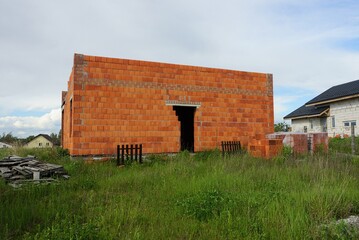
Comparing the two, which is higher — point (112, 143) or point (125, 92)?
point (125, 92)

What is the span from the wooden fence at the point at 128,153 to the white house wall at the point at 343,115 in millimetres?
16729

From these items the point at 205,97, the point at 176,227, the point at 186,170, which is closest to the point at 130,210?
the point at 176,227

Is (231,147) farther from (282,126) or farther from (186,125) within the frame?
(282,126)

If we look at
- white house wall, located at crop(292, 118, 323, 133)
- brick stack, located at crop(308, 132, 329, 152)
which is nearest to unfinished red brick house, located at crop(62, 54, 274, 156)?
brick stack, located at crop(308, 132, 329, 152)

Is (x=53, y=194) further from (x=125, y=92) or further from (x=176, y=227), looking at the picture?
(x=125, y=92)

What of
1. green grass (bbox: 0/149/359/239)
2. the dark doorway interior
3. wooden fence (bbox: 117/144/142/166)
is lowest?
green grass (bbox: 0/149/359/239)

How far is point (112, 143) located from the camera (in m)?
9.99

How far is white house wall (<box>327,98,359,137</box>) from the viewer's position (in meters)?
19.3

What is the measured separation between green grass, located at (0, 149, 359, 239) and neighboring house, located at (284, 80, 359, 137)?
15521 millimetres

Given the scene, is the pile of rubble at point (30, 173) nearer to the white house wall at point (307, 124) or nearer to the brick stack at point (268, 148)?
the brick stack at point (268, 148)

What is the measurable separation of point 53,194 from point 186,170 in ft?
10.7

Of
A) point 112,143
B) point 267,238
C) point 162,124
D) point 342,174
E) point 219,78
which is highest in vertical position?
point 219,78

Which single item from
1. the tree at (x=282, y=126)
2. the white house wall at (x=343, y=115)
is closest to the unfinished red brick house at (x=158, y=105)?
the white house wall at (x=343, y=115)

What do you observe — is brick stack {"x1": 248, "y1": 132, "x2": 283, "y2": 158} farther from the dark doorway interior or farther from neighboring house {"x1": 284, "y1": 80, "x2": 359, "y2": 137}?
neighboring house {"x1": 284, "y1": 80, "x2": 359, "y2": 137}
